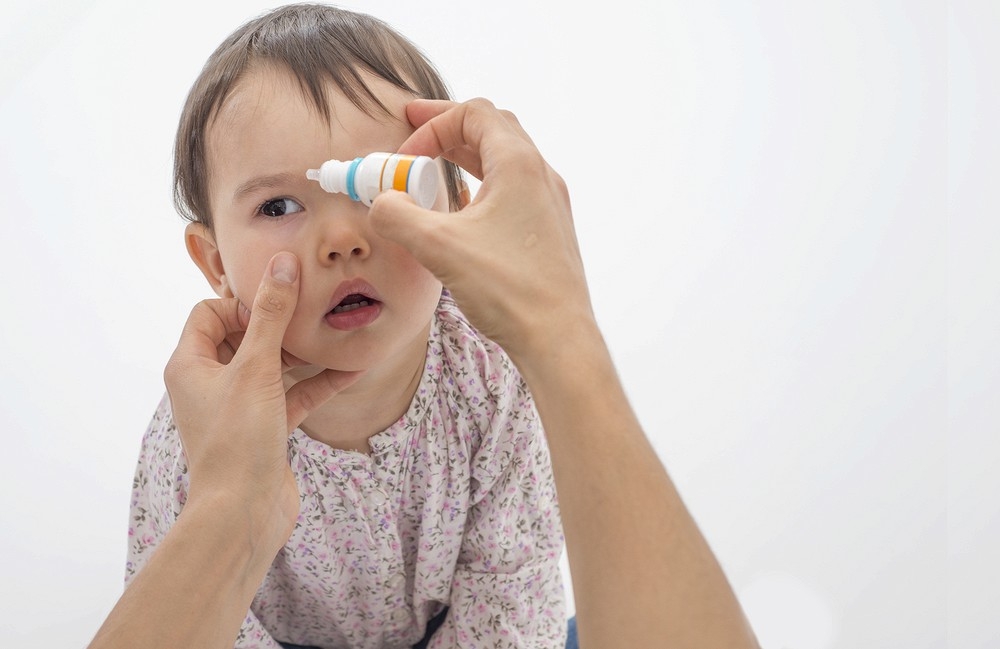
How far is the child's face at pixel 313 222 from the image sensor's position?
1.13 m

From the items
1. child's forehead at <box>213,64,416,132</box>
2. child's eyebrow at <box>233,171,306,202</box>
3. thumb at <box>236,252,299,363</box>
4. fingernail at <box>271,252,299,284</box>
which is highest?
child's forehead at <box>213,64,416,132</box>

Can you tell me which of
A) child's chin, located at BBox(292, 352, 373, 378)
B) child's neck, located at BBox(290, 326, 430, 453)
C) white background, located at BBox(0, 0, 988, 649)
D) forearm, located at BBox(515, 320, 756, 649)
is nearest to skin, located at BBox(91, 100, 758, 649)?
forearm, located at BBox(515, 320, 756, 649)

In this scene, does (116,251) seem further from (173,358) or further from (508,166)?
(508,166)

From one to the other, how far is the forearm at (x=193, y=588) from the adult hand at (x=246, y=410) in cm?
3

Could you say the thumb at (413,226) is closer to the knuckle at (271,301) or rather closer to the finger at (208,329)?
the knuckle at (271,301)

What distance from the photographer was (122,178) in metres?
2.59

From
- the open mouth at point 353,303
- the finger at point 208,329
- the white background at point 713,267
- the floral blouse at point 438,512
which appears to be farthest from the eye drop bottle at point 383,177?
the white background at point 713,267

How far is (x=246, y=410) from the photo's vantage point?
107 cm

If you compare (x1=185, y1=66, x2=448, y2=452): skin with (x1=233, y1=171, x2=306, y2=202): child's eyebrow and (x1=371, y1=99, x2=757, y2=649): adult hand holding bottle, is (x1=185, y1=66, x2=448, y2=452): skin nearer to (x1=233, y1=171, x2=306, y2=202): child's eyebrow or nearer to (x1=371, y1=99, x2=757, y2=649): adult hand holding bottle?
(x1=233, y1=171, x2=306, y2=202): child's eyebrow

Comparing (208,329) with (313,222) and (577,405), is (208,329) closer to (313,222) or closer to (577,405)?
(313,222)

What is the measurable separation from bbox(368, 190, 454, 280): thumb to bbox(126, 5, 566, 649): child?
0.18 m

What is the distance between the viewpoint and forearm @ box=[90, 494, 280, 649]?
0.98m

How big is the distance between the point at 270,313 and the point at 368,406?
1.13ft

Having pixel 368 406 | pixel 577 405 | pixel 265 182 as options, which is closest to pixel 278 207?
pixel 265 182
